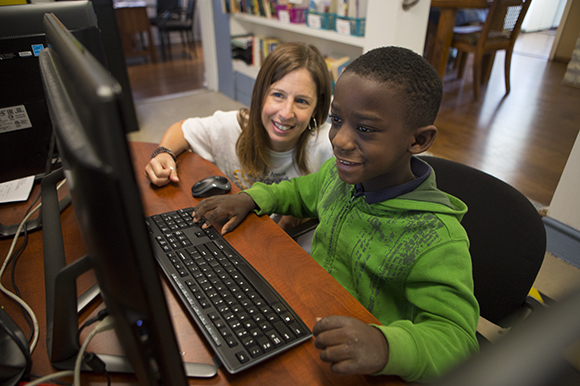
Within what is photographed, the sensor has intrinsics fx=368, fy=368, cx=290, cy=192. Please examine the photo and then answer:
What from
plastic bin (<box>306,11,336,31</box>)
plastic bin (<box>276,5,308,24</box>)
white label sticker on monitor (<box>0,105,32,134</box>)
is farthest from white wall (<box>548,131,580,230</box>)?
white label sticker on monitor (<box>0,105,32,134</box>)

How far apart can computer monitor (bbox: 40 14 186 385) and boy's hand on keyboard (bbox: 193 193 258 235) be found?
1.61 feet

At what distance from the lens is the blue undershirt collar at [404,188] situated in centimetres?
76

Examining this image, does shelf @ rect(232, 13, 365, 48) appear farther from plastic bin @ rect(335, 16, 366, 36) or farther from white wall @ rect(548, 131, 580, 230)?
white wall @ rect(548, 131, 580, 230)

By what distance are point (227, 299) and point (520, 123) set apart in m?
2.86

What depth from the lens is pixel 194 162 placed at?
1202mm

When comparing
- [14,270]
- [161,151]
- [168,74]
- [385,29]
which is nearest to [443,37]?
[385,29]

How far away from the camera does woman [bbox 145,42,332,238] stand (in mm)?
1163

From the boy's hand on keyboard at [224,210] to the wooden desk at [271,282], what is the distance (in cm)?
2

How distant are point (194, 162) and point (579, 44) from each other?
1876 millimetres

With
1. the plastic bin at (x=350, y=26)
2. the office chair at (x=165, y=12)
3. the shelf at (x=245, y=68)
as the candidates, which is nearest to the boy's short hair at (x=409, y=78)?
the plastic bin at (x=350, y=26)

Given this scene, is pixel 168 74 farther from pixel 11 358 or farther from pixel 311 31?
pixel 11 358

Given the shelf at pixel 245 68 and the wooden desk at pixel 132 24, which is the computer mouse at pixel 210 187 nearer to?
the shelf at pixel 245 68

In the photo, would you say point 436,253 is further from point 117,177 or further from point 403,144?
point 117,177

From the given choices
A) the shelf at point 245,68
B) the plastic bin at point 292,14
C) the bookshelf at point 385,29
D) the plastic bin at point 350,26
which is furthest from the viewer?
the shelf at point 245,68
